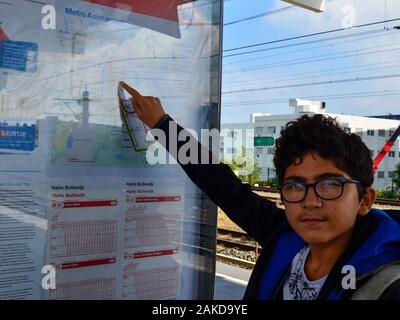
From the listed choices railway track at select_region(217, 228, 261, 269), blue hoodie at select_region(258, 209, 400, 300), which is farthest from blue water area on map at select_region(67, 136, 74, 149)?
railway track at select_region(217, 228, 261, 269)

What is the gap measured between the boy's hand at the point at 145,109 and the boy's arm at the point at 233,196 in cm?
3

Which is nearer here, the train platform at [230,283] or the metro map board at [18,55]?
the metro map board at [18,55]

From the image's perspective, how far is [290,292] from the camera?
1568 mm

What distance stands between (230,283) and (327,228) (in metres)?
5.04

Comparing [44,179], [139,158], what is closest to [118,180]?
[139,158]

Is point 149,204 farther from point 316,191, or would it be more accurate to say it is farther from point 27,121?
point 316,191

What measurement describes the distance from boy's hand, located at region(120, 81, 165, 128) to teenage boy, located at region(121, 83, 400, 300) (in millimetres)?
598

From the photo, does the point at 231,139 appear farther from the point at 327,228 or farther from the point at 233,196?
the point at 327,228

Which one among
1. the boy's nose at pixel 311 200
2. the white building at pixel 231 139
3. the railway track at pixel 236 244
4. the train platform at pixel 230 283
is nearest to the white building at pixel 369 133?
the white building at pixel 231 139

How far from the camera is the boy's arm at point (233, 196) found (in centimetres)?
195

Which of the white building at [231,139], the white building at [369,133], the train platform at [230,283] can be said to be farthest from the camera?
the white building at [369,133]

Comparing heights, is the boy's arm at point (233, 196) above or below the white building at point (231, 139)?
below

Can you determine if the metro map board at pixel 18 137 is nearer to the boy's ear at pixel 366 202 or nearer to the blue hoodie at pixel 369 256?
the blue hoodie at pixel 369 256
